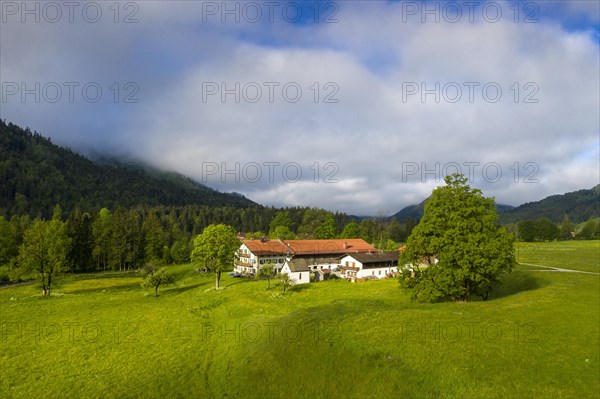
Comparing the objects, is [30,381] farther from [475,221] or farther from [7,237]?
[7,237]

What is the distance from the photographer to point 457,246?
44781 millimetres

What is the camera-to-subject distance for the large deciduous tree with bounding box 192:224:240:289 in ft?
259

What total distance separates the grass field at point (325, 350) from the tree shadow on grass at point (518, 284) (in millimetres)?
553

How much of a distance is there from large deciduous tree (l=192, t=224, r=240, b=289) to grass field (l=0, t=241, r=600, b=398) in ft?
81.5

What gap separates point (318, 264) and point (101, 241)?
78.8 metres

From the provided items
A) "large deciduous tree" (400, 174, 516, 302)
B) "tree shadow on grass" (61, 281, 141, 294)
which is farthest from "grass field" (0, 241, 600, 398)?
"tree shadow on grass" (61, 281, 141, 294)

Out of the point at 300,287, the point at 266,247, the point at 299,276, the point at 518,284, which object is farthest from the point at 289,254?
the point at 518,284

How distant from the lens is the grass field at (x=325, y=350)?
2623 cm

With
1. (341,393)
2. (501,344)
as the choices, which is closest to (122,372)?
(341,393)

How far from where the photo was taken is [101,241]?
392 ft

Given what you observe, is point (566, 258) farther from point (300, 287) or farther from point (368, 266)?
point (300, 287)

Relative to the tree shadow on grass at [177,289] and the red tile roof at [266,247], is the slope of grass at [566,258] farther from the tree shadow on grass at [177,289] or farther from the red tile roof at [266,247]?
the tree shadow on grass at [177,289]

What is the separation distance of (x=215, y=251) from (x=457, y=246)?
178 feet

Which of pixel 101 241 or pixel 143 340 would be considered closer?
pixel 143 340
